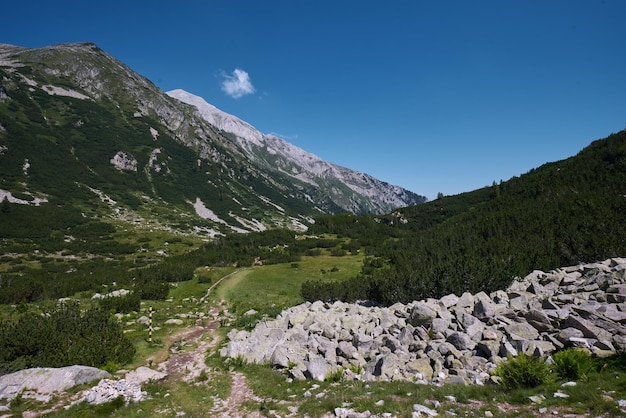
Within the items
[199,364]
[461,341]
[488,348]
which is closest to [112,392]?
[199,364]

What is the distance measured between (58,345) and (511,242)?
35.7 metres

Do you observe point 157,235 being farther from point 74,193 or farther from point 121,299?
point 121,299

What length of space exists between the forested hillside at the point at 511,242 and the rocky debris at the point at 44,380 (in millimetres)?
→ 16923

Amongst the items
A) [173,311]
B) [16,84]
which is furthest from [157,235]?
[16,84]

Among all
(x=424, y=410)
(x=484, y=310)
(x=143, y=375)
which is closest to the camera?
(x=424, y=410)

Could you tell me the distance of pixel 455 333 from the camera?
518 inches

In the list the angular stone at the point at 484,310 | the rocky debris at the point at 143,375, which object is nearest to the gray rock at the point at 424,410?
the angular stone at the point at 484,310

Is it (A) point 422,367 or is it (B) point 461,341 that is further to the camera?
(B) point 461,341

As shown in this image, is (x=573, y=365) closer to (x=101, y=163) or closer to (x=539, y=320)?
(x=539, y=320)

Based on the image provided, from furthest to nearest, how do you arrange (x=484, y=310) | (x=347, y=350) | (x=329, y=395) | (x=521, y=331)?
(x=484, y=310), (x=347, y=350), (x=521, y=331), (x=329, y=395)

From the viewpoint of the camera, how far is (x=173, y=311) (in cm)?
2212

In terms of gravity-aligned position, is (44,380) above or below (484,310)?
below

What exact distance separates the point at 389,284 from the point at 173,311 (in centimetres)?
1554

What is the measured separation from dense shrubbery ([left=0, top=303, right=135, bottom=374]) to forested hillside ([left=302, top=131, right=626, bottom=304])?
15116 mm
